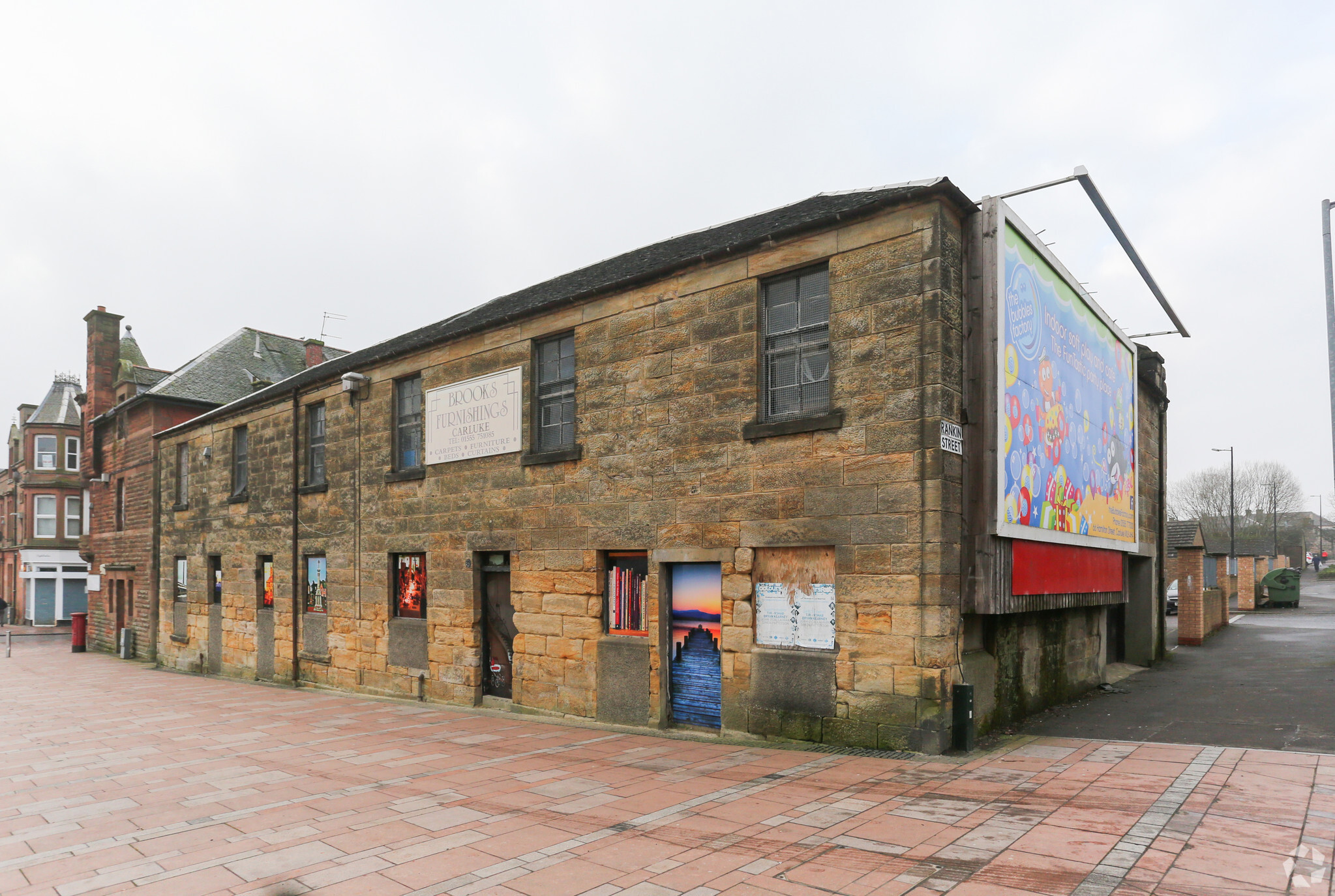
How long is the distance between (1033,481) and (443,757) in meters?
6.86

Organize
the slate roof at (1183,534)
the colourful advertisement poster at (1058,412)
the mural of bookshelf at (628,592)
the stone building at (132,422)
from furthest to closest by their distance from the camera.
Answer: the stone building at (132,422) < the slate roof at (1183,534) < the mural of bookshelf at (628,592) < the colourful advertisement poster at (1058,412)

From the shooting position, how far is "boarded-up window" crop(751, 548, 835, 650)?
8.62 metres

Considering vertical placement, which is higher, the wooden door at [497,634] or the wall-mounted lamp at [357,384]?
the wall-mounted lamp at [357,384]

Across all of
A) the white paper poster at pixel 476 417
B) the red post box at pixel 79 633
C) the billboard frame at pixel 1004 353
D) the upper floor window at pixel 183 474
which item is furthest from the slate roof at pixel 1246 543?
the red post box at pixel 79 633

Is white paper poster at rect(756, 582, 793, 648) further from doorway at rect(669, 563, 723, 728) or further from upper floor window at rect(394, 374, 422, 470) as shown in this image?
upper floor window at rect(394, 374, 422, 470)

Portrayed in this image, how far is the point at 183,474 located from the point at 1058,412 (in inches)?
868

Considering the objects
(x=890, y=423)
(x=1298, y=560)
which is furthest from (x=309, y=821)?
(x=1298, y=560)

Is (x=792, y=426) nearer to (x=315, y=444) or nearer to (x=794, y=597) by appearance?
(x=794, y=597)

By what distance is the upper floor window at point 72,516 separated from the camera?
41719mm

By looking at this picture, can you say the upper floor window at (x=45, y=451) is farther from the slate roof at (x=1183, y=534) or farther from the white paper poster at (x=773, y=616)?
the slate roof at (x=1183, y=534)

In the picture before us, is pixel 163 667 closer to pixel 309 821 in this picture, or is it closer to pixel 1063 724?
pixel 309 821

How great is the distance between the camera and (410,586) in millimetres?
14414

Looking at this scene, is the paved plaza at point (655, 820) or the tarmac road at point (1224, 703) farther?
the tarmac road at point (1224, 703)

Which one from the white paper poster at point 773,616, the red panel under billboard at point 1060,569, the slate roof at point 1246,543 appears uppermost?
the red panel under billboard at point 1060,569
